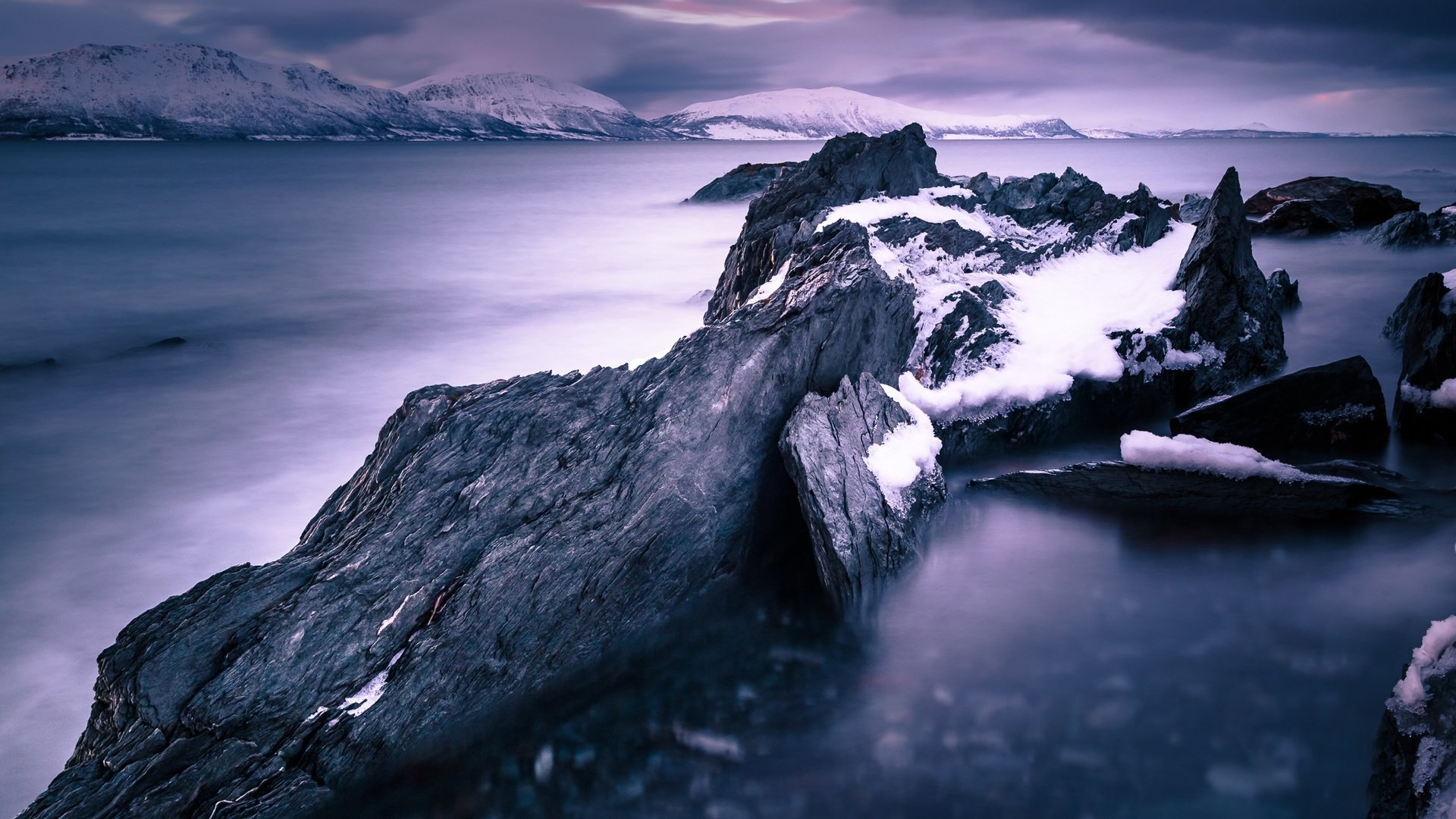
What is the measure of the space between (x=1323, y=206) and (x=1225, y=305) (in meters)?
18.0

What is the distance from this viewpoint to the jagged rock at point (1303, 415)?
9.65m

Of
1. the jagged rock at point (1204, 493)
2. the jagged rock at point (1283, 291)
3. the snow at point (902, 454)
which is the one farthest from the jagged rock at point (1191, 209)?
the snow at point (902, 454)

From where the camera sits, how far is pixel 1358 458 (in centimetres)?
956

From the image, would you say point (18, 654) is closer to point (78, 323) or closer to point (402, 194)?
point (78, 323)

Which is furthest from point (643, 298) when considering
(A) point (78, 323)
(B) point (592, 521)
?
(B) point (592, 521)

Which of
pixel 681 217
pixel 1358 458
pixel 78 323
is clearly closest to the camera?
pixel 1358 458

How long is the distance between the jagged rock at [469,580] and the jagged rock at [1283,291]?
1180 cm

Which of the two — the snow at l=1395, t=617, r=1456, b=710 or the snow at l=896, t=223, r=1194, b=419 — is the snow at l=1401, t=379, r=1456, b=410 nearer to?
the snow at l=896, t=223, r=1194, b=419

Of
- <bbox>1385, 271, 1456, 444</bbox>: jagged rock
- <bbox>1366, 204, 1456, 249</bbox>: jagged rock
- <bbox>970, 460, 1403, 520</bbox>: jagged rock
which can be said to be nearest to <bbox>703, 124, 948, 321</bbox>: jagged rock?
<bbox>970, 460, 1403, 520</bbox>: jagged rock

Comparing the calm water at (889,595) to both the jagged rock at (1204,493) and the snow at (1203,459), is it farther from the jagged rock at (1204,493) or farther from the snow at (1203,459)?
the snow at (1203,459)

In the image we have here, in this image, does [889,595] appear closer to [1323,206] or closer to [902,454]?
[902,454]

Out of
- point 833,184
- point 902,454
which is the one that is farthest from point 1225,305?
point 902,454

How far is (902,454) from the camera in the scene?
7918 millimetres

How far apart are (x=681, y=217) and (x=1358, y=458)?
3125 centimetres
